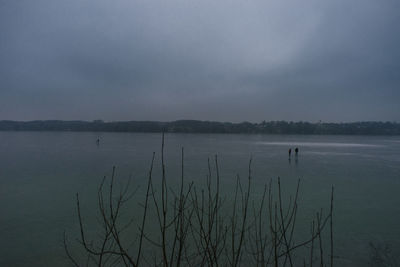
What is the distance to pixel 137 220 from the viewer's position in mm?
5508

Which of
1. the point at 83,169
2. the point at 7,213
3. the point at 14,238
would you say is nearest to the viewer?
the point at 14,238

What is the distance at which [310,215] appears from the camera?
589cm

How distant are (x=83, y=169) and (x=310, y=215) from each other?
1015cm

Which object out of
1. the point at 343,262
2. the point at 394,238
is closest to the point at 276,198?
the point at 394,238

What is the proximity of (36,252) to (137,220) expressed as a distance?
1.88 m

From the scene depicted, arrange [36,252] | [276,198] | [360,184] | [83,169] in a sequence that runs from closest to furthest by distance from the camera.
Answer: [36,252]
[276,198]
[360,184]
[83,169]

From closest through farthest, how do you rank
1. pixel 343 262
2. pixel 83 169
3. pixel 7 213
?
pixel 343 262
pixel 7 213
pixel 83 169

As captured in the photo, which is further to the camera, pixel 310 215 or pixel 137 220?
pixel 310 215

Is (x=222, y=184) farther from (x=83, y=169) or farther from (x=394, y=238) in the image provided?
(x=83, y=169)

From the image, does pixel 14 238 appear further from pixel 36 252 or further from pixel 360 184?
pixel 360 184

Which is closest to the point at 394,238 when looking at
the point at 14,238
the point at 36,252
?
the point at 36,252

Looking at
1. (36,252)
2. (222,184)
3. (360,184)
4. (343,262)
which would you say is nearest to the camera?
(343,262)

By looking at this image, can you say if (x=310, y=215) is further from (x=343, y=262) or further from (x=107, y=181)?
(x=107, y=181)

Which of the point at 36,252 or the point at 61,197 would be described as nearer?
the point at 36,252
